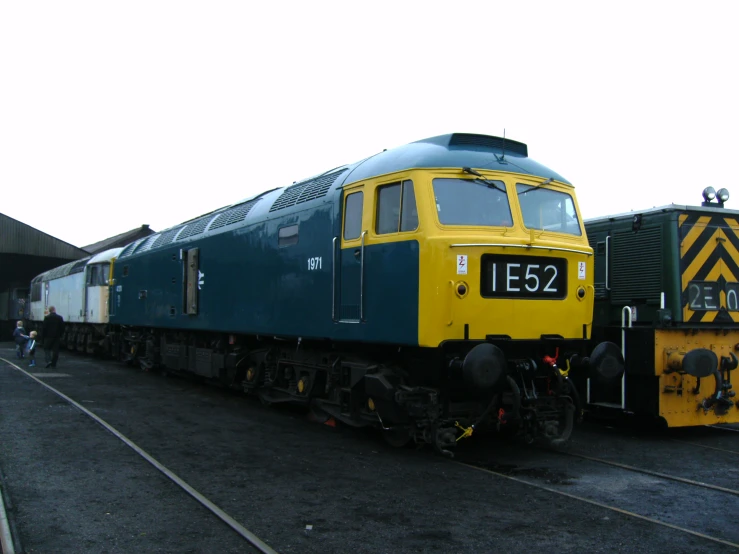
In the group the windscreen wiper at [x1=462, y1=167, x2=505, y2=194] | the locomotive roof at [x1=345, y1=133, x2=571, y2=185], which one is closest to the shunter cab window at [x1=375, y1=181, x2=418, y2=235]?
the locomotive roof at [x1=345, y1=133, x2=571, y2=185]

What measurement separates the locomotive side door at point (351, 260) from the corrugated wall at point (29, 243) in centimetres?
3261

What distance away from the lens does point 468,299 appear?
6785mm

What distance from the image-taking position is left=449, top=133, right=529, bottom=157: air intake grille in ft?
25.1

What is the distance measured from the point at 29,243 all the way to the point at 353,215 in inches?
1321

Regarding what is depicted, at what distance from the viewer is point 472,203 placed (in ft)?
23.9

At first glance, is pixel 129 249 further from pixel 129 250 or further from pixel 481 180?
pixel 481 180

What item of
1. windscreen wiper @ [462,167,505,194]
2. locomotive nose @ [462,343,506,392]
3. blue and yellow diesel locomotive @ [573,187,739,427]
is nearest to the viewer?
locomotive nose @ [462,343,506,392]

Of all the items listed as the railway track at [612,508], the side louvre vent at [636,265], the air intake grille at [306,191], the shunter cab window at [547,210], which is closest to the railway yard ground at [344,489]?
the railway track at [612,508]

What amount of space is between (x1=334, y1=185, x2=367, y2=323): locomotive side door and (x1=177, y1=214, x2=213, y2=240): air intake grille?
19.3 ft

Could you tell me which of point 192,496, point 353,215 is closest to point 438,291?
point 353,215

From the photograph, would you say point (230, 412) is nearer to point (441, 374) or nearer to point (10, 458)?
point (10, 458)

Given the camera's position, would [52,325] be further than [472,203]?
Yes

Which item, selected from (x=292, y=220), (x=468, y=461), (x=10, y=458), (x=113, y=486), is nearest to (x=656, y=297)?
(x=468, y=461)

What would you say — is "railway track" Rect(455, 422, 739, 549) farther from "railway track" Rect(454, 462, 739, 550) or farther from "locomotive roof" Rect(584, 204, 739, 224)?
"locomotive roof" Rect(584, 204, 739, 224)
